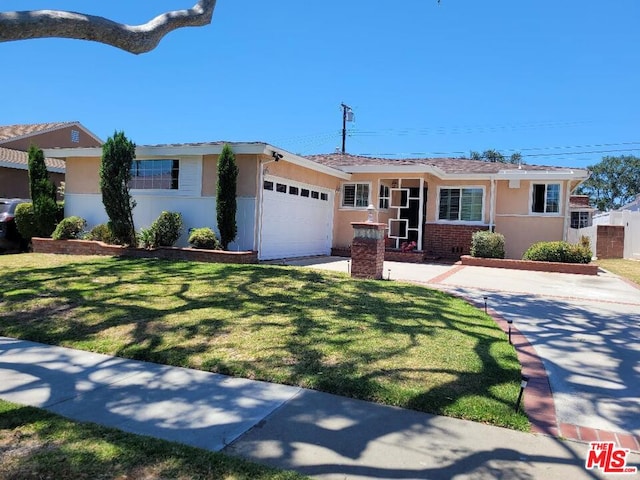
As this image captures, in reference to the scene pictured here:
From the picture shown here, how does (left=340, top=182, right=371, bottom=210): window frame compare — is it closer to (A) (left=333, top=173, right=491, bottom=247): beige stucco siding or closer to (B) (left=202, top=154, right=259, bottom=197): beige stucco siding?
(A) (left=333, top=173, right=491, bottom=247): beige stucco siding

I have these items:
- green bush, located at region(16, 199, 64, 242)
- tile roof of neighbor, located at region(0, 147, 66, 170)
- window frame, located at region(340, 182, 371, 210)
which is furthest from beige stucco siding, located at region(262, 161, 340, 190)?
tile roof of neighbor, located at region(0, 147, 66, 170)

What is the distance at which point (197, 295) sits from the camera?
7.67 meters

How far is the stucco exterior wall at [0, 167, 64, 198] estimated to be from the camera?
21.8 metres

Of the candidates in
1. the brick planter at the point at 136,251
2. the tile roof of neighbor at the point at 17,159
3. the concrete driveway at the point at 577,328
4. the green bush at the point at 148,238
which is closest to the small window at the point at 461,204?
the concrete driveway at the point at 577,328

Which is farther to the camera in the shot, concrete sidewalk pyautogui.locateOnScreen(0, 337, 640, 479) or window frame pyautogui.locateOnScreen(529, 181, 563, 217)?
window frame pyautogui.locateOnScreen(529, 181, 563, 217)

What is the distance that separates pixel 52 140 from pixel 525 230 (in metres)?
25.9

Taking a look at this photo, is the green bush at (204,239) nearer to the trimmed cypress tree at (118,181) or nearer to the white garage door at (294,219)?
the white garage door at (294,219)

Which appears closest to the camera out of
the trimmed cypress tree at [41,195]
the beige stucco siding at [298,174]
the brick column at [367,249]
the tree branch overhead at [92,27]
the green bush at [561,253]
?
the tree branch overhead at [92,27]

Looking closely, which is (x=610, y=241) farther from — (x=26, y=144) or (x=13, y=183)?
(x=26, y=144)

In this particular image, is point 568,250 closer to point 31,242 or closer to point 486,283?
point 486,283

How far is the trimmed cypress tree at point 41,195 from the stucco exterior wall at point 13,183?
816 centimetres

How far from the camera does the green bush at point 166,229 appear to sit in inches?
509

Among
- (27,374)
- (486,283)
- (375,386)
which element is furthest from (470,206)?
(27,374)

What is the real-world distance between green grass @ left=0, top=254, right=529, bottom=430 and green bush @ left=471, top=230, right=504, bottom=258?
6815 millimetres
